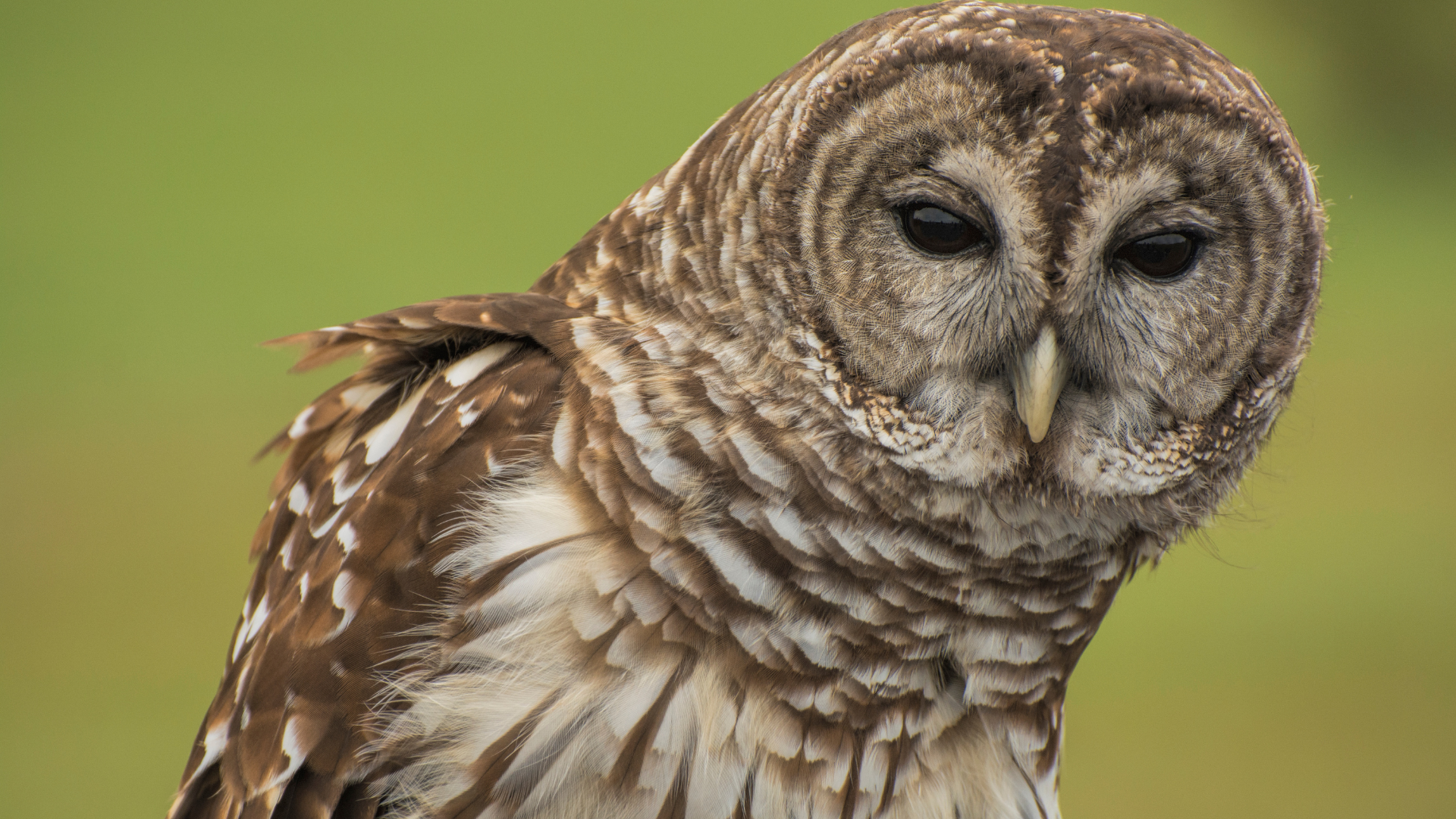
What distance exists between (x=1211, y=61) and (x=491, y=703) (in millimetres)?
1248

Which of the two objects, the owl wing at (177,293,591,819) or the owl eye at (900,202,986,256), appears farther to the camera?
the owl wing at (177,293,591,819)

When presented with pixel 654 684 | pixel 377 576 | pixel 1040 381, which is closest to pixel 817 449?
pixel 1040 381

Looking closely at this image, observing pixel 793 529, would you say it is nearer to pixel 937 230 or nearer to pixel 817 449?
pixel 817 449

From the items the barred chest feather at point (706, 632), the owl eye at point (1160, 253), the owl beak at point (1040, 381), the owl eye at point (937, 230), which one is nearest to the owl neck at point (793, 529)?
the barred chest feather at point (706, 632)

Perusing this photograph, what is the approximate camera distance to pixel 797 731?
4.95ft

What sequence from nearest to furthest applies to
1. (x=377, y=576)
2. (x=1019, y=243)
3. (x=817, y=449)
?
(x=1019, y=243) → (x=817, y=449) → (x=377, y=576)

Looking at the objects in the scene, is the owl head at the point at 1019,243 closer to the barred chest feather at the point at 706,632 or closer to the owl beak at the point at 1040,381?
the owl beak at the point at 1040,381

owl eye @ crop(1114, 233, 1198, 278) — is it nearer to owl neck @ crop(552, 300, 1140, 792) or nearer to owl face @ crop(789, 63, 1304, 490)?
owl face @ crop(789, 63, 1304, 490)

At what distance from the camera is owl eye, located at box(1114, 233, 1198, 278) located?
1332 mm

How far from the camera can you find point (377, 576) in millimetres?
1502

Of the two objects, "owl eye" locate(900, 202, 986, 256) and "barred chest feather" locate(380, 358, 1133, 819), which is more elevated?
"owl eye" locate(900, 202, 986, 256)

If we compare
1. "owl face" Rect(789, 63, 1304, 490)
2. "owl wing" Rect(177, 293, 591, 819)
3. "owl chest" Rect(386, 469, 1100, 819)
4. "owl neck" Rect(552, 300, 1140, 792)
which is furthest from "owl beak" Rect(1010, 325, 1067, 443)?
"owl wing" Rect(177, 293, 591, 819)

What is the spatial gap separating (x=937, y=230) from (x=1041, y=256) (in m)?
0.13

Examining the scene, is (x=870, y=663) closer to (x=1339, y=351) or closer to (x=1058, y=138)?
(x=1058, y=138)
